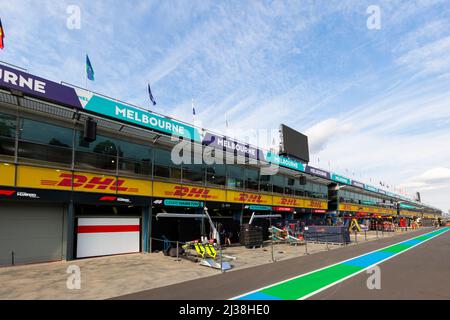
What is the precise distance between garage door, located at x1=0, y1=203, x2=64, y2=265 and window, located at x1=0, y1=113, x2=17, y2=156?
9.07ft

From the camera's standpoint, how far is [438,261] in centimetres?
1708

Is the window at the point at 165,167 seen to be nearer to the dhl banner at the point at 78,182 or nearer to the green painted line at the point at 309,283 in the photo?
the dhl banner at the point at 78,182

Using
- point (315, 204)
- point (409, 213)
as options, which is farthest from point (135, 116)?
point (409, 213)

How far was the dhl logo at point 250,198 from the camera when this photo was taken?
29.1 metres

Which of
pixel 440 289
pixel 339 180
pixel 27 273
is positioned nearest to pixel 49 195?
pixel 27 273

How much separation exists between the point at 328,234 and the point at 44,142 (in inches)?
1005

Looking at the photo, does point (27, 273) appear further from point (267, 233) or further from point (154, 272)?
point (267, 233)

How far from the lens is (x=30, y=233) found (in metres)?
15.6

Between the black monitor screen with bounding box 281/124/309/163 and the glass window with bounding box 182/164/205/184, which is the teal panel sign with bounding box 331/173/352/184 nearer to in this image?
the black monitor screen with bounding box 281/124/309/163

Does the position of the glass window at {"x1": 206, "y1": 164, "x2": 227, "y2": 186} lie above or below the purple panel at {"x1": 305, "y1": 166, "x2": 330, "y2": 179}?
below

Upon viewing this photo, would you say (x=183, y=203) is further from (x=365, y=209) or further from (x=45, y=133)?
(x=365, y=209)

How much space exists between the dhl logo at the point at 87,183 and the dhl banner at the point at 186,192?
215cm

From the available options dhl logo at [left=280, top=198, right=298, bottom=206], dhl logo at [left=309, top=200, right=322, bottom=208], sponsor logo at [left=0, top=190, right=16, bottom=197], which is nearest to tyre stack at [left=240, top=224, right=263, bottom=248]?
dhl logo at [left=280, top=198, right=298, bottom=206]

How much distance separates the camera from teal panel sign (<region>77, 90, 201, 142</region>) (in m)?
17.2
